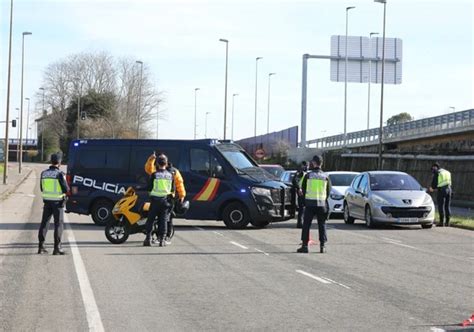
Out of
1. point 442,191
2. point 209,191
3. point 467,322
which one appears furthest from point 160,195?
point 442,191

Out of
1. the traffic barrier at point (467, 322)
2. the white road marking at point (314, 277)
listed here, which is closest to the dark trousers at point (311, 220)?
the white road marking at point (314, 277)

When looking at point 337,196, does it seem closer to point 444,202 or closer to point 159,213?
point 444,202

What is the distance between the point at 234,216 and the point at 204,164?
165cm

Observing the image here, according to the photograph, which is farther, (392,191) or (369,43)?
(369,43)

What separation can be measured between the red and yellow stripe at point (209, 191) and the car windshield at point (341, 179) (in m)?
7.07

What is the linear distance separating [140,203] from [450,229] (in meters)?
9.96

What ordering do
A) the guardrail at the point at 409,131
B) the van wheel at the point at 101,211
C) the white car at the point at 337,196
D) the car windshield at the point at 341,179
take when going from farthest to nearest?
the guardrail at the point at 409,131, the car windshield at the point at 341,179, the white car at the point at 337,196, the van wheel at the point at 101,211

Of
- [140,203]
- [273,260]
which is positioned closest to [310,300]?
[273,260]

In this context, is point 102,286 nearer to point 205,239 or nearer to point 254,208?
point 205,239

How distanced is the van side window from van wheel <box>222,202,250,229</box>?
0.92 m

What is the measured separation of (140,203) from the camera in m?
15.8

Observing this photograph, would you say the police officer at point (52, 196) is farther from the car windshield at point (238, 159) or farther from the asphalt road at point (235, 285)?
the car windshield at point (238, 159)

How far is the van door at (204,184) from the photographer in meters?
19.7

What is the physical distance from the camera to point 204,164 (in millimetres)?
20047
